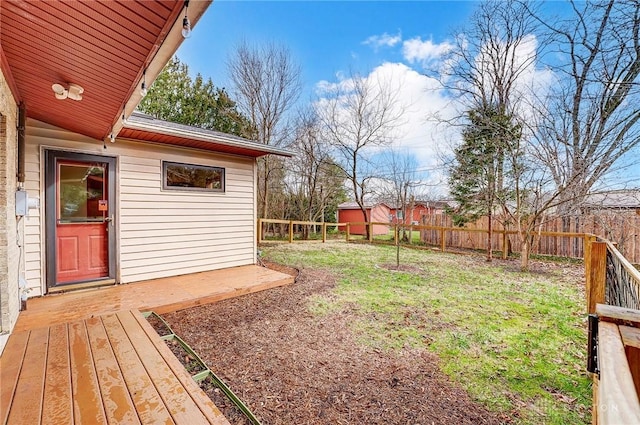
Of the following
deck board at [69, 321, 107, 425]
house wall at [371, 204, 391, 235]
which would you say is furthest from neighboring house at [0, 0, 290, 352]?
house wall at [371, 204, 391, 235]

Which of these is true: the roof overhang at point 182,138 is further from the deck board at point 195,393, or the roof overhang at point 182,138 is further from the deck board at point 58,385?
the deck board at point 195,393

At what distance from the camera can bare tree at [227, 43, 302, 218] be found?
12852mm

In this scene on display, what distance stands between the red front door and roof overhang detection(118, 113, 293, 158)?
711 mm

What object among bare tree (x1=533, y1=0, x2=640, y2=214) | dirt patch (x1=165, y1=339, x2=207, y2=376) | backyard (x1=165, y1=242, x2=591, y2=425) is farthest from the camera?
bare tree (x1=533, y1=0, x2=640, y2=214)

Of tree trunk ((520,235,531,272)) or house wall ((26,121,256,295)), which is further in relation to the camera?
tree trunk ((520,235,531,272))

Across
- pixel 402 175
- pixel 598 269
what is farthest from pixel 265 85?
pixel 598 269

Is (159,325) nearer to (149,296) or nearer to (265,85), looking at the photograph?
(149,296)

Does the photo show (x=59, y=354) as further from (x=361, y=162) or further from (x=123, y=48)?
(x=361, y=162)

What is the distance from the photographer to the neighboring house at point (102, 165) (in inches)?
69.1

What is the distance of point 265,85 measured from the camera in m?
13.0

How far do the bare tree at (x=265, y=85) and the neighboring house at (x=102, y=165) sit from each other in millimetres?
7341

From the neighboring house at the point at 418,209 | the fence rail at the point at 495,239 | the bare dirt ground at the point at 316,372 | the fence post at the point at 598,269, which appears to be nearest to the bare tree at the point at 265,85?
the fence rail at the point at 495,239

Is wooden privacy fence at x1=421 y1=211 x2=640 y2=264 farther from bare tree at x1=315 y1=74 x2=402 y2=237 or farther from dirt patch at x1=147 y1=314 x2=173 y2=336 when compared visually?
dirt patch at x1=147 y1=314 x2=173 y2=336

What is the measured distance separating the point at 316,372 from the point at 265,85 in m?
13.1
